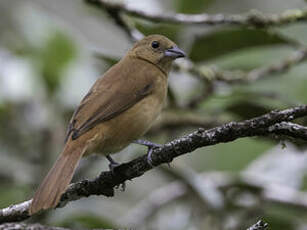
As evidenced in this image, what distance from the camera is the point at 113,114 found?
3.71 metres

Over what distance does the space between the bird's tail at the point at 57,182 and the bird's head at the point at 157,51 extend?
1.12 m

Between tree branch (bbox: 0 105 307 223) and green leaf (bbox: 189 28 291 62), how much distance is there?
1.96 m

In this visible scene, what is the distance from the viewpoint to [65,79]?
529 centimetres

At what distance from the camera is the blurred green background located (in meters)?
4.74

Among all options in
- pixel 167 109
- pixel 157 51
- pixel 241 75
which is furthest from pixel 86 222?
pixel 241 75

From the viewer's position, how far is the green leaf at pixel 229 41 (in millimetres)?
4789

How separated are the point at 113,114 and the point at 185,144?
104 centimetres

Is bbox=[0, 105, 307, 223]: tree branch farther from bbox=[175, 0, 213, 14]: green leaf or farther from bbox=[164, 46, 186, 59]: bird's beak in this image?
bbox=[175, 0, 213, 14]: green leaf

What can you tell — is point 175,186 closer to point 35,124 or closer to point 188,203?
point 188,203

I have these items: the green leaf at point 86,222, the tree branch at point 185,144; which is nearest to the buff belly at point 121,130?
the tree branch at point 185,144

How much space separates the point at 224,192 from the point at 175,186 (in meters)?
0.36

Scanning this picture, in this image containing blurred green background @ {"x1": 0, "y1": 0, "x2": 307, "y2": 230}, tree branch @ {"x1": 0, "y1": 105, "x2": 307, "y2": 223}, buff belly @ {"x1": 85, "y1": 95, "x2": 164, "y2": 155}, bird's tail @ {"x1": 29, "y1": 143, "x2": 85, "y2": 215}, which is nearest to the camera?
tree branch @ {"x1": 0, "y1": 105, "x2": 307, "y2": 223}

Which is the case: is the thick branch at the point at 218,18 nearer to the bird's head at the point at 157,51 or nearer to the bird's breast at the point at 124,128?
the bird's head at the point at 157,51

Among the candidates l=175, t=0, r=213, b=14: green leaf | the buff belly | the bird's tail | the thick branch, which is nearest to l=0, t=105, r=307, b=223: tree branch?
the bird's tail
